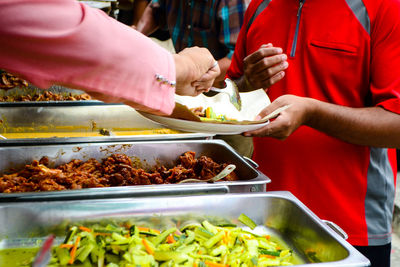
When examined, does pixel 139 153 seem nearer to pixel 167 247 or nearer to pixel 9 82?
pixel 167 247

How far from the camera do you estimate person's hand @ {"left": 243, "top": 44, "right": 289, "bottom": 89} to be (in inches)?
76.2

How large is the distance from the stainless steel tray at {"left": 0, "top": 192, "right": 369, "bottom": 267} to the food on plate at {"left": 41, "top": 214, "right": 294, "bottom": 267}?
49 mm

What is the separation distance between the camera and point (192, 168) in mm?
2160

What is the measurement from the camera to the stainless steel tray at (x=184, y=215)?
1466 mm

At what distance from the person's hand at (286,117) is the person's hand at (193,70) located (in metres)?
0.36

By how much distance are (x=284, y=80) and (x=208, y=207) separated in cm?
89

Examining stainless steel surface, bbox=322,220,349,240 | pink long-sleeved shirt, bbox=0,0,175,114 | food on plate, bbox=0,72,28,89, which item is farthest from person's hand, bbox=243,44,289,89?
food on plate, bbox=0,72,28,89

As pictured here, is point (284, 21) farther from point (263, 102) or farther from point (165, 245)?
point (165, 245)

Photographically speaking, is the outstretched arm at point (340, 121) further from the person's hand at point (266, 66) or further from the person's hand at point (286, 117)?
the person's hand at point (266, 66)

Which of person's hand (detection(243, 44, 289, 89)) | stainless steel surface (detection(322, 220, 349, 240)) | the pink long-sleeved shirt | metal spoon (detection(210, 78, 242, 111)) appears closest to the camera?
the pink long-sleeved shirt

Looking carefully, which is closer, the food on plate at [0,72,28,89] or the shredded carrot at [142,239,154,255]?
the shredded carrot at [142,239,154,255]

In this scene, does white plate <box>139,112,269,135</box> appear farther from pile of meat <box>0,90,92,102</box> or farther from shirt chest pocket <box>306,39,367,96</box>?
pile of meat <box>0,90,92,102</box>

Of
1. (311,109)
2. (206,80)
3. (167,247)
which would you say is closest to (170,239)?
(167,247)

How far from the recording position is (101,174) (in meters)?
2.10
